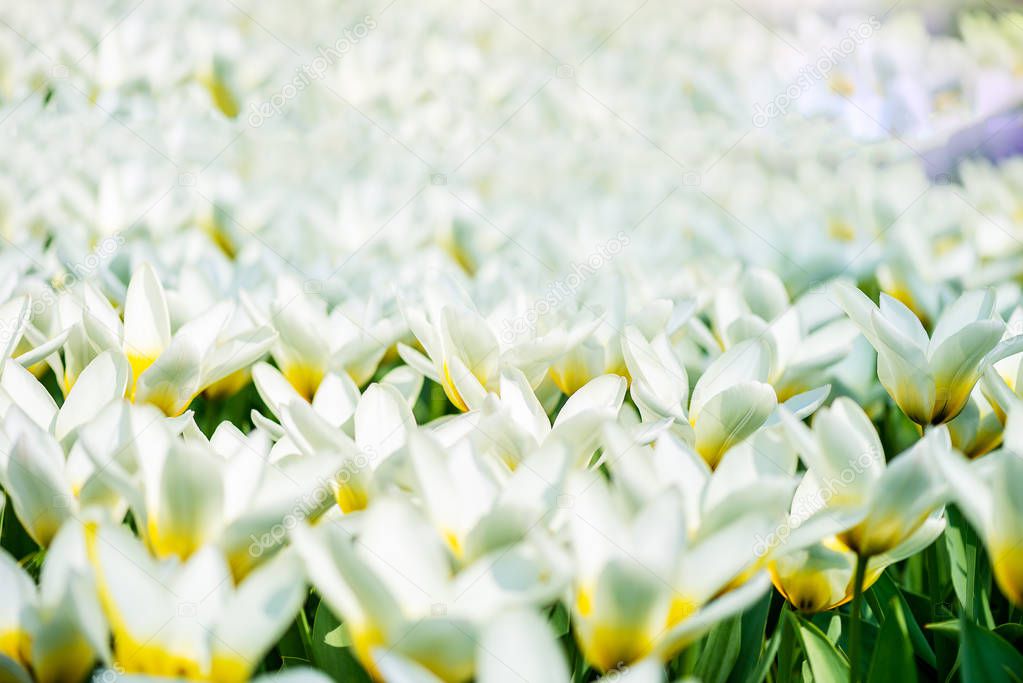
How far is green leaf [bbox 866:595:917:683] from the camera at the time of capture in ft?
3.12

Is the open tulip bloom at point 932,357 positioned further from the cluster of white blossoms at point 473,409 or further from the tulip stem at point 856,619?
the tulip stem at point 856,619

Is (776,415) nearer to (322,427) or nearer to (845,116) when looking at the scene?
(322,427)

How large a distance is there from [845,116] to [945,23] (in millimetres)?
2415

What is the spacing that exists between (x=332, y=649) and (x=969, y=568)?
76 centimetres

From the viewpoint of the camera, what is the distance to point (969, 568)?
1.15m

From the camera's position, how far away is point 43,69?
3.08m

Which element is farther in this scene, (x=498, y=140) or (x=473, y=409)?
(x=498, y=140)
